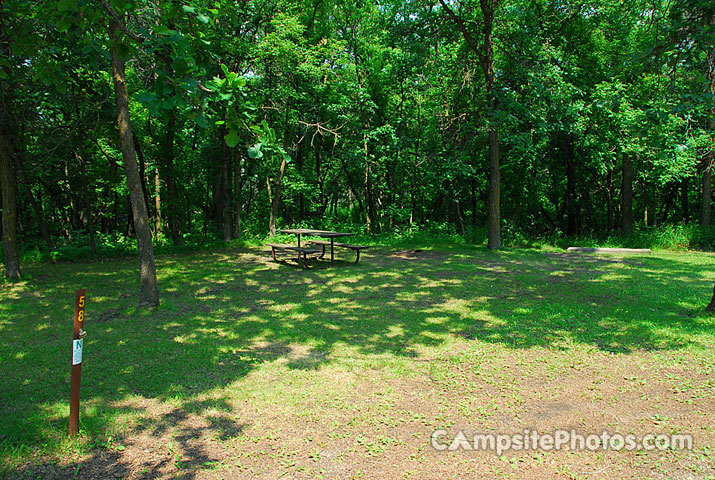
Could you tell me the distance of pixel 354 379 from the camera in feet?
11.9

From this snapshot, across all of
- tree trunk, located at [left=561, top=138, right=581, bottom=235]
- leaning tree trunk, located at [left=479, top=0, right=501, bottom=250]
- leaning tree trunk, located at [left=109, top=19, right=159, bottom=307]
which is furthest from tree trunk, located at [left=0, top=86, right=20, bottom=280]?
tree trunk, located at [left=561, top=138, right=581, bottom=235]

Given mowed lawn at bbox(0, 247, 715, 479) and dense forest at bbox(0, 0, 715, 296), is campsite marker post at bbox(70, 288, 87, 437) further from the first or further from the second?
dense forest at bbox(0, 0, 715, 296)

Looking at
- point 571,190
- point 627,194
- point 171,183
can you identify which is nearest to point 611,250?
point 627,194

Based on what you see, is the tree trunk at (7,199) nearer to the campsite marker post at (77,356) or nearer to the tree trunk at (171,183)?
the tree trunk at (171,183)

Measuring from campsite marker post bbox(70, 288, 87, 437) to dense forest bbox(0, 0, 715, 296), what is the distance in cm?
351

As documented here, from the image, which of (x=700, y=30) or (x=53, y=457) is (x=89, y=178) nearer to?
(x=53, y=457)

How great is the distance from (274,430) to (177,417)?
73cm

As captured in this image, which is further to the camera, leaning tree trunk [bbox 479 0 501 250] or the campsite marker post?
leaning tree trunk [bbox 479 0 501 250]

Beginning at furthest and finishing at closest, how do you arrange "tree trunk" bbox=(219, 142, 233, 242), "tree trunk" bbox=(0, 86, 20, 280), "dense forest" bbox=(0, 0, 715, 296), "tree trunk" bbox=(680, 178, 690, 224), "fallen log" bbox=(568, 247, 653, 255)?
"tree trunk" bbox=(680, 178, 690, 224) < "tree trunk" bbox=(219, 142, 233, 242) < "fallen log" bbox=(568, 247, 653, 255) < "dense forest" bbox=(0, 0, 715, 296) < "tree trunk" bbox=(0, 86, 20, 280)

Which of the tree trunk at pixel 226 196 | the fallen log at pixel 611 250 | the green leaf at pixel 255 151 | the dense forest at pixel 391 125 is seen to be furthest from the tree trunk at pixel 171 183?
the fallen log at pixel 611 250

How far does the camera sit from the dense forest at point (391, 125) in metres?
8.30

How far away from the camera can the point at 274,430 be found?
284cm

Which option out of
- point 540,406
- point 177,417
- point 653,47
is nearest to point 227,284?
point 177,417

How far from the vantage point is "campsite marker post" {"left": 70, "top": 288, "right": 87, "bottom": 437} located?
2473 mm
